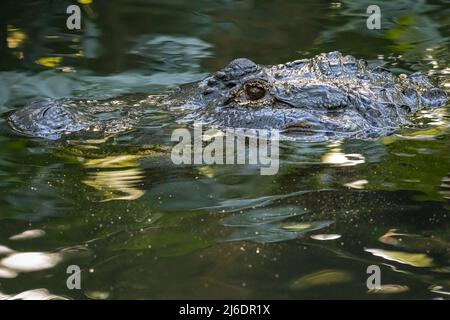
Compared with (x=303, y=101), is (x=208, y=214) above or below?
below

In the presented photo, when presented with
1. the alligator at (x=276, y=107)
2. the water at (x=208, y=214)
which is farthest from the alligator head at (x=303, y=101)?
the water at (x=208, y=214)

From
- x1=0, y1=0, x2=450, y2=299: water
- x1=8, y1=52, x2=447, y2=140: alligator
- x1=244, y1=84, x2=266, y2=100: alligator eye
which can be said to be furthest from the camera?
x1=244, y1=84, x2=266, y2=100: alligator eye

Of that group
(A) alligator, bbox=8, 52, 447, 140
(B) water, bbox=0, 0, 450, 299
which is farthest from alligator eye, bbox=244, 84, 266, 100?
(B) water, bbox=0, 0, 450, 299

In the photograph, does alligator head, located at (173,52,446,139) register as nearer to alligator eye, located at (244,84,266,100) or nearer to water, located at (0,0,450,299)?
alligator eye, located at (244,84,266,100)

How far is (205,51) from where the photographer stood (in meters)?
9.09

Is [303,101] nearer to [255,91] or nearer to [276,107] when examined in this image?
[276,107]

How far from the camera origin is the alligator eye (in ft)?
20.6

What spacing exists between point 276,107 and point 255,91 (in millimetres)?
214

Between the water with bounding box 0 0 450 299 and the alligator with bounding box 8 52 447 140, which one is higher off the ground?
the alligator with bounding box 8 52 447 140

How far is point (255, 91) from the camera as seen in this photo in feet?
20.6

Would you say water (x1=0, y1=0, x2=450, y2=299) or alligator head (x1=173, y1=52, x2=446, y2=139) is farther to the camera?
alligator head (x1=173, y1=52, x2=446, y2=139)

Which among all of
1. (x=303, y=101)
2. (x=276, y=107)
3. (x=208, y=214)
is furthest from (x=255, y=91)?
(x=208, y=214)
